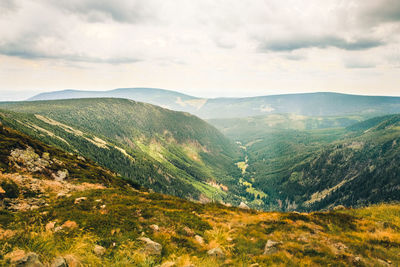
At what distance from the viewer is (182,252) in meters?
14.5

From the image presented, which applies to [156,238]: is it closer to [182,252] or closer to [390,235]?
[182,252]

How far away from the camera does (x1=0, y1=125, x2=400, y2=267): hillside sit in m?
11.4

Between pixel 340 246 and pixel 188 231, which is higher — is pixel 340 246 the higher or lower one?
the higher one

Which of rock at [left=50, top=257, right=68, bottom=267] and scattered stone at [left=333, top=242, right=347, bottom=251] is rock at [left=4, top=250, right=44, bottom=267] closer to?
rock at [left=50, top=257, right=68, bottom=267]

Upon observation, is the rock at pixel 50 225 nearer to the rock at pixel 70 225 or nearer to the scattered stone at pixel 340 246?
the rock at pixel 70 225

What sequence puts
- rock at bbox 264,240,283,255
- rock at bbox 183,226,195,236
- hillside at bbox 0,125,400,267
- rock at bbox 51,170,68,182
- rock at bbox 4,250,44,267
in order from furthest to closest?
rock at bbox 51,170,68,182 < rock at bbox 183,226,195,236 < rock at bbox 264,240,283,255 < hillside at bbox 0,125,400,267 < rock at bbox 4,250,44,267

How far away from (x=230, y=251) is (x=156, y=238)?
20.8 ft

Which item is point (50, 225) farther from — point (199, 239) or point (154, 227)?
point (199, 239)

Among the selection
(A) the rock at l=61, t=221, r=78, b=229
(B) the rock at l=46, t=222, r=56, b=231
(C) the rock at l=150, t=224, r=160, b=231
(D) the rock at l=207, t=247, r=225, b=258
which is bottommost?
(C) the rock at l=150, t=224, r=160, b=231

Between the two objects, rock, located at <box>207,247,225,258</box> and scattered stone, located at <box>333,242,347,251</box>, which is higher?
rock, located at <box>207,247,225,258</box>

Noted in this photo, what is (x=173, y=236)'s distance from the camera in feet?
56.0

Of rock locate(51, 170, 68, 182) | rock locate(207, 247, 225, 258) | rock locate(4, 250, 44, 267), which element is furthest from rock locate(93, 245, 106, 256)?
rock locate(51, 170, 68, 182)

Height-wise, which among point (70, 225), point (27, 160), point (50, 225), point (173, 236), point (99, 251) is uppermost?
point (27, 160)

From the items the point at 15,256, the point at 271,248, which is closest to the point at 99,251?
the point at 15,256
